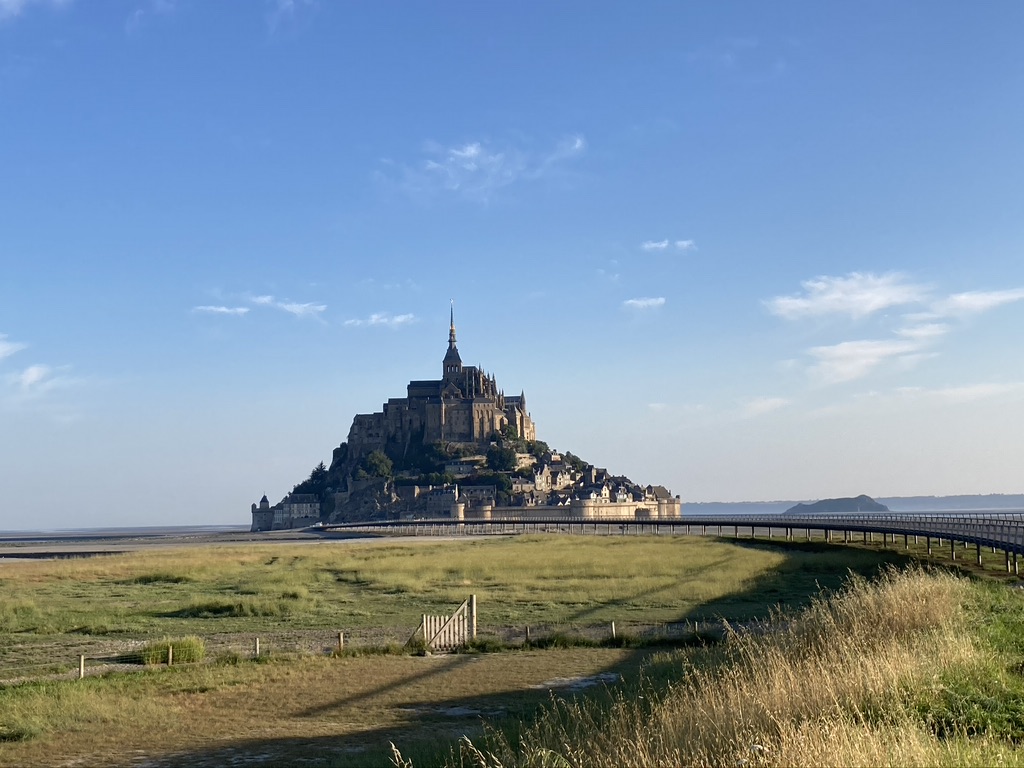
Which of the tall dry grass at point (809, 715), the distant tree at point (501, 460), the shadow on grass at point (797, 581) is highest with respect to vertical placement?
the distant tree at point (501, 460)

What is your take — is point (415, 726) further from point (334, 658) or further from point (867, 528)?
point (867, 528)

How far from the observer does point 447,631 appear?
24.7 m

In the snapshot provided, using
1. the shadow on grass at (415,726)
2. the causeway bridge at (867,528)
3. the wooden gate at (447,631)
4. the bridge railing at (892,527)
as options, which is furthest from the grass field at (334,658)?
the causeway bridge at (867,528)

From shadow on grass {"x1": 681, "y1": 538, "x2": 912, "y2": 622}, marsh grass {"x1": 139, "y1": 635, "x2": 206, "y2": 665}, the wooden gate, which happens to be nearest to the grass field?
shadow on grass {"x1": 681, "y1": 538, "x2": 912, "y2": 622}

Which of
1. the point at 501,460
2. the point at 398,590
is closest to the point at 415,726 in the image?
the point at 398,590

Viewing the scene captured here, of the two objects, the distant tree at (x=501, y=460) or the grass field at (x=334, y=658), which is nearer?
the grass field at (x=334, y=658)

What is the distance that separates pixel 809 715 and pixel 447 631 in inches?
632

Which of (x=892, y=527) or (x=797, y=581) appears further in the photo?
(x=892, y=527)

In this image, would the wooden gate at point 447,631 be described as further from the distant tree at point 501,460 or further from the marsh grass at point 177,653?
the distant tree at point 501,460

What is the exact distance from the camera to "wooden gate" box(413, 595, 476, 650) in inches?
960

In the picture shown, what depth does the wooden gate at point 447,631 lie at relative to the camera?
2438cm

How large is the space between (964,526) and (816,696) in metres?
41.7

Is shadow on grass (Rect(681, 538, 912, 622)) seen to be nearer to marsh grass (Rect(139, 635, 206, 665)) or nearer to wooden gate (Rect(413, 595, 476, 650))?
wooden gate (Rect(413, 595, 476, 650))

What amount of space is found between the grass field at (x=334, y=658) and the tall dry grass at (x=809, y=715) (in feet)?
3.16
